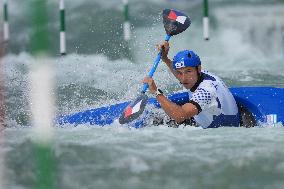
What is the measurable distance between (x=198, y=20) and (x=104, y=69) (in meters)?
1.88

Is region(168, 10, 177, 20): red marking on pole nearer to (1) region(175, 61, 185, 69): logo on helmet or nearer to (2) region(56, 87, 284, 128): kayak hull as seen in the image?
(2) region(56, 87, 284, 128): kayak hull

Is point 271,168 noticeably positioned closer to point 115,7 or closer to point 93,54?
point 93,54

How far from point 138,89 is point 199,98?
3147 mm

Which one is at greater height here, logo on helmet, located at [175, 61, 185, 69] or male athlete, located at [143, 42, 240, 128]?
logo on helmet, located at [175, 61, 185, 69]

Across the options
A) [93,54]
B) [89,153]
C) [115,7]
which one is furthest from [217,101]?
[115,7]

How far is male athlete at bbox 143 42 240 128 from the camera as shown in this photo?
12.6ft

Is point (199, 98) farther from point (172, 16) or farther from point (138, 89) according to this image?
point (138, 89)

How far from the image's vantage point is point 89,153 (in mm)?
3352

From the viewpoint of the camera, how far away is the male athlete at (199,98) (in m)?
3.85

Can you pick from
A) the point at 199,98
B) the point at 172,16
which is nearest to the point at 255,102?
the point at 199,98

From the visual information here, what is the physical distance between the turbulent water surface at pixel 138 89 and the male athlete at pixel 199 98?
109 mm

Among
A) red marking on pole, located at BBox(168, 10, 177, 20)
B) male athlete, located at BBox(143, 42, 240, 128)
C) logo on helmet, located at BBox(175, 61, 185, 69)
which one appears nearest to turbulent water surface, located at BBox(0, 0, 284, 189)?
male athlete, located at BBox(143, 42, 240, 128)

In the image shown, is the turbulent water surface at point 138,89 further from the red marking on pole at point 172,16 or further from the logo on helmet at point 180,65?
the red marking on pole at point 172,16

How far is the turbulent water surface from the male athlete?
0.11 metres
